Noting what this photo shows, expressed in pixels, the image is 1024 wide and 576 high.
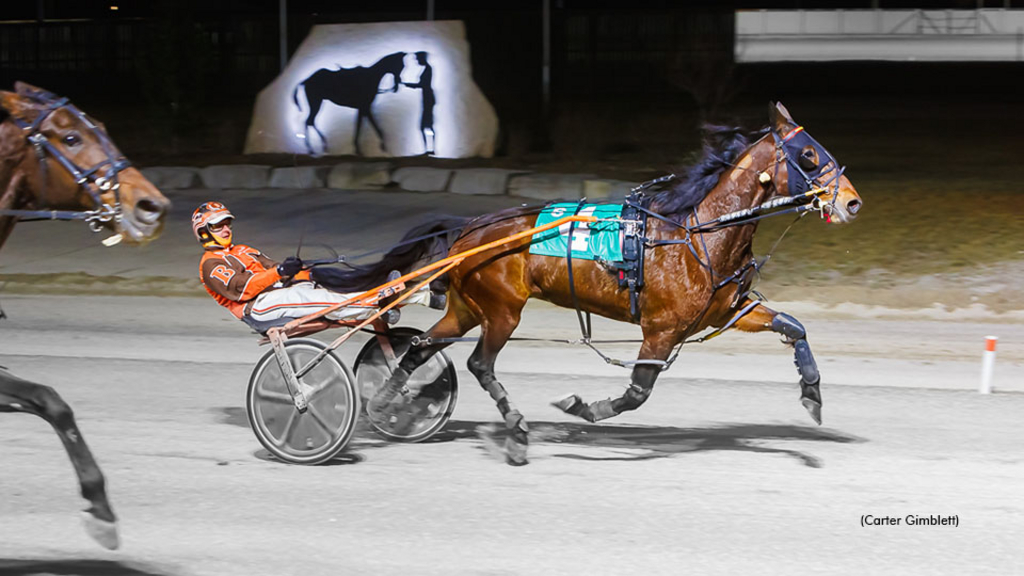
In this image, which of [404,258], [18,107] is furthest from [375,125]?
[18,107]

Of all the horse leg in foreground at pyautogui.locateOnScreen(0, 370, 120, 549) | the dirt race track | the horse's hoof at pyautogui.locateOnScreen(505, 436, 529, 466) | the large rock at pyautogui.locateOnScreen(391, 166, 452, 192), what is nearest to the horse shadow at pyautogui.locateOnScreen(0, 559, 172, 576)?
the dirt race track

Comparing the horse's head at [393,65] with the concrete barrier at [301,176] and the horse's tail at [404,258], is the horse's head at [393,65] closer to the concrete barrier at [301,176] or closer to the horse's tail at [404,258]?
the concrete barrier at [301,176]

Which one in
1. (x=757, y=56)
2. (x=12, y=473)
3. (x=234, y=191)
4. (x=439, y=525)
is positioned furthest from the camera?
(x=757, y=56)

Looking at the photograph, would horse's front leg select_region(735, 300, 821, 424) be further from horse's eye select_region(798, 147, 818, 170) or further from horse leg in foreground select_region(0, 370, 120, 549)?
horse leg in foreground select_region(0, 370, 120, 549)

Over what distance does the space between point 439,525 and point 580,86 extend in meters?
23.1

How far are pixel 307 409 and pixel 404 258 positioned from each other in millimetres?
1248

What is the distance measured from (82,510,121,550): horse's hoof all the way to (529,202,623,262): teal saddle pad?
2906 millimetres

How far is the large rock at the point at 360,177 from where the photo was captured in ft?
61.9

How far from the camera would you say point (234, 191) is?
62.7ft

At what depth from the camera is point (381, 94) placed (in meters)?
20.5

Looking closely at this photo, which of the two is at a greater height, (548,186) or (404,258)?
(404,258)

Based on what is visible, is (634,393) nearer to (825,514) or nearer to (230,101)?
(825,514)

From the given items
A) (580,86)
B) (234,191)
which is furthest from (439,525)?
(580,86)

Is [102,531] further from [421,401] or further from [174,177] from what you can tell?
[174,177]
